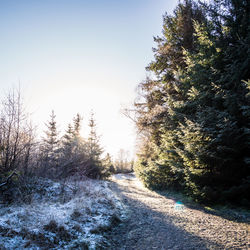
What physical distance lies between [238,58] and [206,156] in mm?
4622

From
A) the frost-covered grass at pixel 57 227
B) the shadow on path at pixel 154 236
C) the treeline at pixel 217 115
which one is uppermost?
the treeline at pixel 217 115

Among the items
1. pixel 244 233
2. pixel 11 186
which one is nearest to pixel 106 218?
pixel 244 233

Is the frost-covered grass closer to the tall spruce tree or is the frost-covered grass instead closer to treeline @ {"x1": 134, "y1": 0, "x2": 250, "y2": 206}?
treeline @ {"x1": 134, "y1": 0, "x2": 250, "y2": 206}

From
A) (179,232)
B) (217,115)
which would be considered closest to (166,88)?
(217,115)

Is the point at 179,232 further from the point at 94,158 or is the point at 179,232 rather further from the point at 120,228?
the point at 94,158

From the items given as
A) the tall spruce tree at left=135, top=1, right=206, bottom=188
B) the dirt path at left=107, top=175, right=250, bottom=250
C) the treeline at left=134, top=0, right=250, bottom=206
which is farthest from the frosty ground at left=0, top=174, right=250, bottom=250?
the tall spruce tree at left=135, top=1, right=206, bottom=188

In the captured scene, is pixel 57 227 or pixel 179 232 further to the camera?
pixel 179 232

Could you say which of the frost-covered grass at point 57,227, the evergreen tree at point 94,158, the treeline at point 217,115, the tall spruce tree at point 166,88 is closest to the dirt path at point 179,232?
the frost-covered grass at point 57,227

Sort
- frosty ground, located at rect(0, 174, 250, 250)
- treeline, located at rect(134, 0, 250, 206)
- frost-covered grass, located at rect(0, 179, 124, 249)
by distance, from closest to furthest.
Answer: frost-covered grass, located at rect(0, 179, 124, 249), frosty ground, located at rect(0, 174, 250, 250), treeline, located at rect(134, 0, 250, 206)

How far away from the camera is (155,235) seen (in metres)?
3.85

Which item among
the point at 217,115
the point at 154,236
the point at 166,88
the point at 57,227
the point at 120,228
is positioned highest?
the point at 166,88

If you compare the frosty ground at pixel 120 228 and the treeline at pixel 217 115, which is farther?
the treeline at pixel 217 115

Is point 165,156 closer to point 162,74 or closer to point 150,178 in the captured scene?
point 150,178

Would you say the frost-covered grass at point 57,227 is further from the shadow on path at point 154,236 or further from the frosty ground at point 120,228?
the shadow on path at point 154,236
